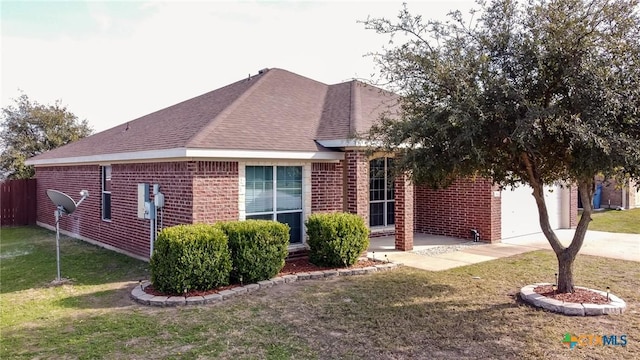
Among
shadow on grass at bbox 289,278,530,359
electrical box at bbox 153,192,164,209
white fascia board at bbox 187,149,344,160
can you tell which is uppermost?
white fascia board at bbox 187,149,344,160

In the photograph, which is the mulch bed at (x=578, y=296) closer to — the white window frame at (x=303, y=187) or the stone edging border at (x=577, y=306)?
the stone edging border at (x=577, y=306)

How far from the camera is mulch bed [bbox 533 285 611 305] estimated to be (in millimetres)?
6734

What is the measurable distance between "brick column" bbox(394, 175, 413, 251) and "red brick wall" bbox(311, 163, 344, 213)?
1.63 m

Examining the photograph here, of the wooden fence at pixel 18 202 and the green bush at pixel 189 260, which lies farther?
the wooden fence at pixel 18 202

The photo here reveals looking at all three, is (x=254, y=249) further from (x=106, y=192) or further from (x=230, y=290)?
(x=106, y=192)

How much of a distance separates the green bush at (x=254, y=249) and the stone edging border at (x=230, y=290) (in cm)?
20

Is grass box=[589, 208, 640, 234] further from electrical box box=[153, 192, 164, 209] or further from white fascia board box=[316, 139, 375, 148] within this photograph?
electrical box box=[153, 192, 164, 209]

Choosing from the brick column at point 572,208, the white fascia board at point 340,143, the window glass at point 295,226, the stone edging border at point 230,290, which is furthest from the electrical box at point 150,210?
the brick column at point 572,208

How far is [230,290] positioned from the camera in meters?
7.50

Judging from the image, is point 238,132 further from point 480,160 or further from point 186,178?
point 480,160

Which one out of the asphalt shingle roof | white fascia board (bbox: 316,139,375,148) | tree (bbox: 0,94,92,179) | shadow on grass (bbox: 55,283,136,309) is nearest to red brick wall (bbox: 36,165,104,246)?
the asphalt shingle roof

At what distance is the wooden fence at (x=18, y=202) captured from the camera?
18.6 meters

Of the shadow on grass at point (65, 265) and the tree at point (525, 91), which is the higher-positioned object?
the tree at point (525, 91)

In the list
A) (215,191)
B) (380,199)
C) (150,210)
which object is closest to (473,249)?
(380,199)
